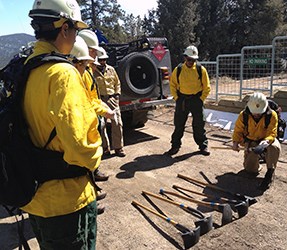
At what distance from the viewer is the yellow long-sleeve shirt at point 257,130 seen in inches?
161

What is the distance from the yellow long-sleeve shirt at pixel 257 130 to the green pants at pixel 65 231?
9.93 feet

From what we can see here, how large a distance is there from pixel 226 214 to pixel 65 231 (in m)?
2.01

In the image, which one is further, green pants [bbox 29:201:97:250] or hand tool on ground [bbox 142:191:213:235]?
hand tool on ground [bbox 142:191:213:235]

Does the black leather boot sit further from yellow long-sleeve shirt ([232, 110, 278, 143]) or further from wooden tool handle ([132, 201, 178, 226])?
wooden tool handle ([132, 201, 178, 226])

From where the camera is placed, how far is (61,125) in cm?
141

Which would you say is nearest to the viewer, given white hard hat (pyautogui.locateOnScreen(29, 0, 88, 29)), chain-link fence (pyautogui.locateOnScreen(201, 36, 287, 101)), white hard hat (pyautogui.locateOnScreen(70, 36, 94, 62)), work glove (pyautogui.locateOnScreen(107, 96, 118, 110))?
white hard hat (pyautogui.locateOnScreen(29, 0, 88, 29))

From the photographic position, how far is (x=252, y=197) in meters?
3.85

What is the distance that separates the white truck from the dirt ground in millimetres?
865

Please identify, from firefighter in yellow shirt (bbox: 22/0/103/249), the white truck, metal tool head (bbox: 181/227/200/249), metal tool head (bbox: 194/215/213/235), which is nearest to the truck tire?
the white truck

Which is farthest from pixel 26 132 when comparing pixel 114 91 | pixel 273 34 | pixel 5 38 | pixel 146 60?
pixel 273 34

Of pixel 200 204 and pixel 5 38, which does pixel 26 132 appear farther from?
pixel 5 38

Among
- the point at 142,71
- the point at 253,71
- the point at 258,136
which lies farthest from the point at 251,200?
the point at 253,71

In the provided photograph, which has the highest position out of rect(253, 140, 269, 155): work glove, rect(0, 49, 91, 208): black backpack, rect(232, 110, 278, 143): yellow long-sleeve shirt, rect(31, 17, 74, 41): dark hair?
rect(31, 17, 74, 41): dark hair

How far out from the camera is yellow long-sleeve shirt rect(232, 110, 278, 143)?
4102 millimetres
